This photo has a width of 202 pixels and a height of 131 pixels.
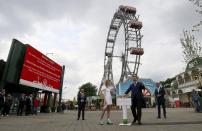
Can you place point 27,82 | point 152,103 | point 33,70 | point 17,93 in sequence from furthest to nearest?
point 152,103 → point 17,93 → point 33,70 → point 27,82

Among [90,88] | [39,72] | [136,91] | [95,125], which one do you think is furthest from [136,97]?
[90,88]

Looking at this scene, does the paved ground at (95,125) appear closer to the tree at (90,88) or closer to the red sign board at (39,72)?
the red sign board at (39,72)

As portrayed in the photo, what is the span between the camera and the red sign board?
77.9 ft

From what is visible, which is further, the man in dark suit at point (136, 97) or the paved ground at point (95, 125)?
the man in dark suit at point (136, 97)

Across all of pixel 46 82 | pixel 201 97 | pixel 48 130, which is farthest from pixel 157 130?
pixel 46 82

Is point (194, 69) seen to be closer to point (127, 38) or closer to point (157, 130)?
point (157, 130)

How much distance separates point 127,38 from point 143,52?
4943 millimetres

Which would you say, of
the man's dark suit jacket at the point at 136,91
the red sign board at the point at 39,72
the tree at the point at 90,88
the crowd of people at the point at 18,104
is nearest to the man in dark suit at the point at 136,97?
the man's dark suit jacket at the point at 136,91

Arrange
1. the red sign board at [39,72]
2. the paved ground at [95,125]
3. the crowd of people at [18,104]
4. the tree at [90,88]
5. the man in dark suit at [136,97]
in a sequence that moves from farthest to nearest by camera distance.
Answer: the tree at [90,88], the red sign board at [39,72], the crowd of people at [18,104], the man in dark suit at [136,97], the paved ground at [95,125]

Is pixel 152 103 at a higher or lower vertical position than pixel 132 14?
lower

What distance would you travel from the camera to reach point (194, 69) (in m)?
24.1

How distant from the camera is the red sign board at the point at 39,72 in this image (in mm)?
23750

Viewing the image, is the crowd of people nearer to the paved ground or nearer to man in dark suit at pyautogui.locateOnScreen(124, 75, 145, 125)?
the paved ground

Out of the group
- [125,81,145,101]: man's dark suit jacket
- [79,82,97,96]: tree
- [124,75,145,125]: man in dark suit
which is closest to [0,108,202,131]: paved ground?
[124,75,145,125]: man in dark suit
